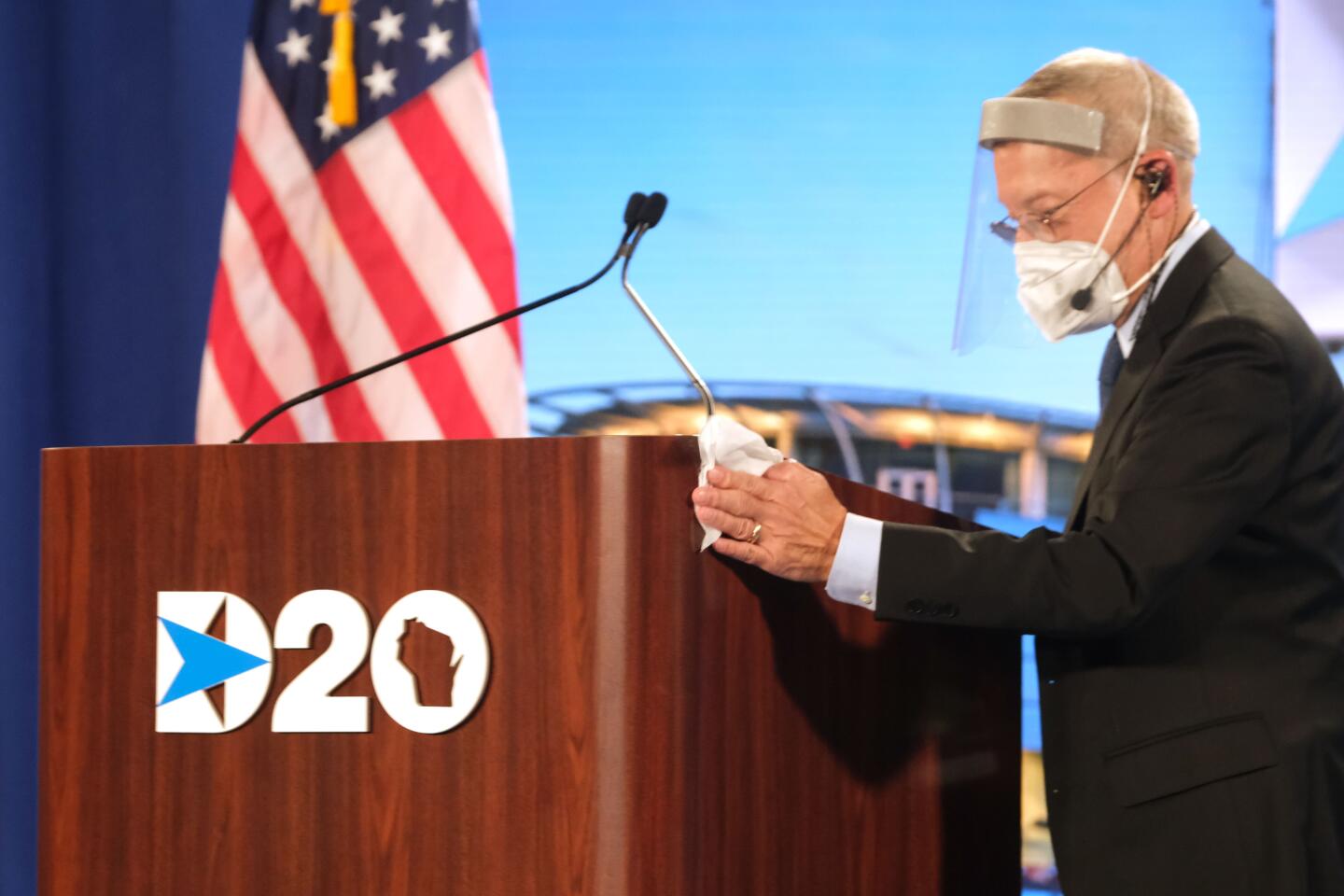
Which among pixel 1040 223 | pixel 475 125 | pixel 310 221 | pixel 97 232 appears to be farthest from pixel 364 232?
pixel 1040 223

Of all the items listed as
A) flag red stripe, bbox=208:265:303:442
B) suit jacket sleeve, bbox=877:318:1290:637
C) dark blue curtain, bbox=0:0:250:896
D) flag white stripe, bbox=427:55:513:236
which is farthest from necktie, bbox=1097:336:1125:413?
dark blue curtain, bbox=0:0:250:896

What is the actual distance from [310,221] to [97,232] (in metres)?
0.58

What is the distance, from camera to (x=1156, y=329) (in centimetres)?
139

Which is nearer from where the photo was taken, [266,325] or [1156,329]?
[1156,329]

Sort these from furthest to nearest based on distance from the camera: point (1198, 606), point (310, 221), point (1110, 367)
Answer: point (310, 221) → point (1110, 367) → point (1198, 606)

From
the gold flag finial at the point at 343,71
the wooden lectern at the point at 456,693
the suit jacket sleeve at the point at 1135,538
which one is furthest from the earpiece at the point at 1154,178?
the gold flag finial at the point at 343,71

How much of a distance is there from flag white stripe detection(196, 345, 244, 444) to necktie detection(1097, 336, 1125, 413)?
2.00 metres

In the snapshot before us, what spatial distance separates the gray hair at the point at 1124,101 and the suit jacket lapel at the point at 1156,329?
10 cm

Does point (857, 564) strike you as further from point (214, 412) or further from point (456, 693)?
point (214, 412)

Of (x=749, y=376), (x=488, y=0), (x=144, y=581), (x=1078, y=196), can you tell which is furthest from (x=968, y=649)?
(x=488, y=0)

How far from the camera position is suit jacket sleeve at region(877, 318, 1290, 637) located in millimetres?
1214

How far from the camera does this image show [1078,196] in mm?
1460

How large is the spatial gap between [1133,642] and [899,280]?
6.74 ft

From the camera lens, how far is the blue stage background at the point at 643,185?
305 cm
